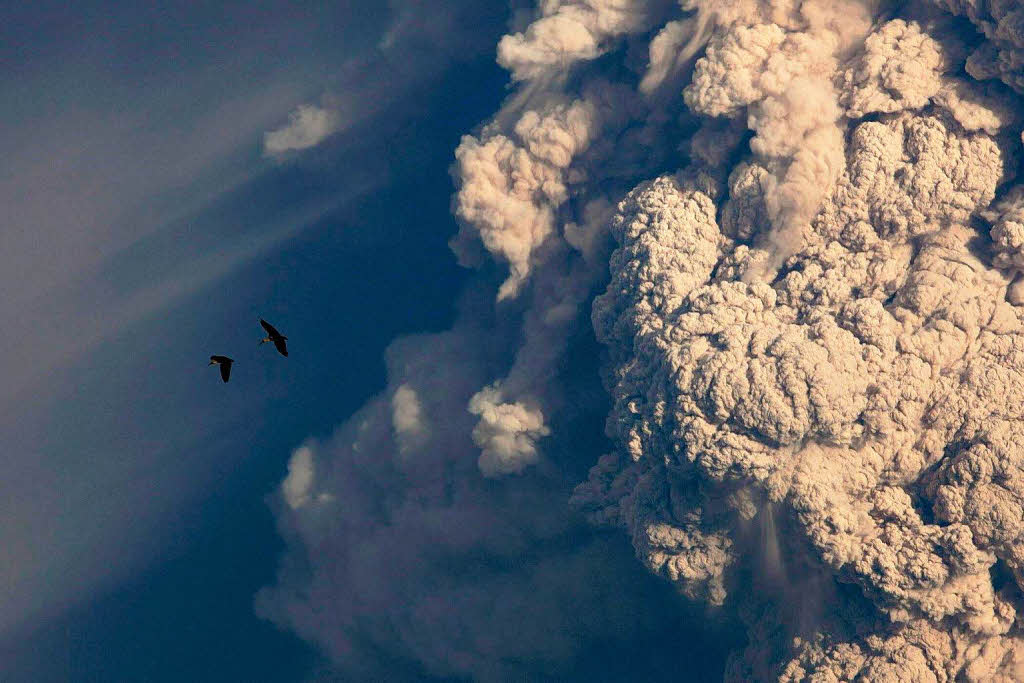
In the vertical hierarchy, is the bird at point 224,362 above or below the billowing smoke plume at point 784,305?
above

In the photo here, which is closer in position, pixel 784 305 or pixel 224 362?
pixel 224 362

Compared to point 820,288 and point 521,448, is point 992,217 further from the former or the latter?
point 521,448

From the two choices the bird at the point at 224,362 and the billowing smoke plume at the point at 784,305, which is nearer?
the bird at the point at 224,362

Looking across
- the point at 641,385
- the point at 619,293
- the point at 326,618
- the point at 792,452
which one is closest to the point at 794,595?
the point at 792,452

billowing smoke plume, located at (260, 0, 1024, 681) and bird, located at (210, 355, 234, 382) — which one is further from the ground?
bird, located at (210, 355, 234, 382)

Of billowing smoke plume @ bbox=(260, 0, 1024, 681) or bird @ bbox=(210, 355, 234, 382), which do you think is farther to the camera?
billowing smoke plume @ bbox=(260, 0, 1024, 681)

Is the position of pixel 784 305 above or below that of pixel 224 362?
below

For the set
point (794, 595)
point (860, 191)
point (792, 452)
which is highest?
point (860, 191)

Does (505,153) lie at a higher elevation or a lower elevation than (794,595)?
higher
